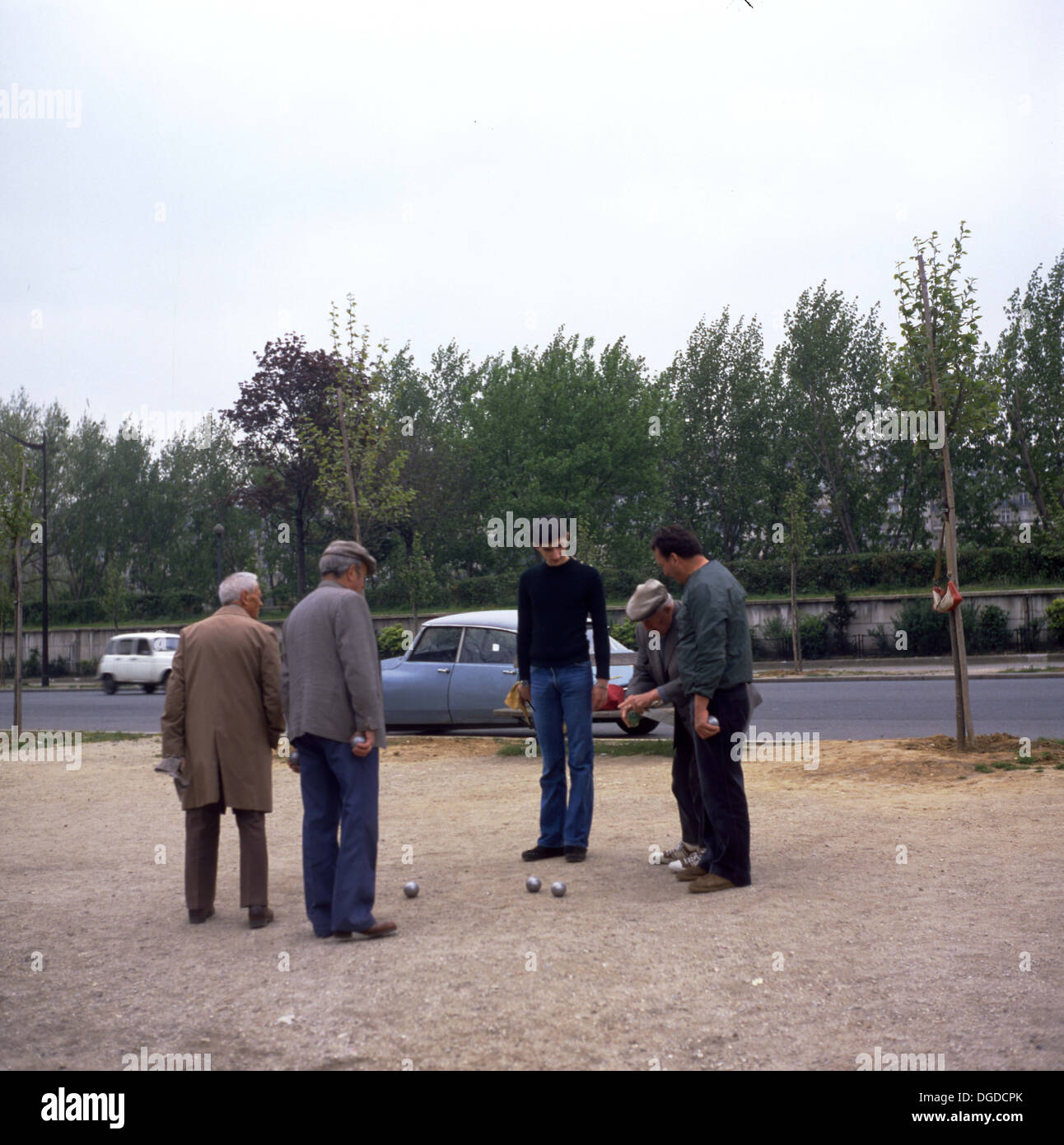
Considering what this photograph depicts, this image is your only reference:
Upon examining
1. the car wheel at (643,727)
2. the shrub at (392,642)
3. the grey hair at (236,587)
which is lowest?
the car wheel at (643,727)

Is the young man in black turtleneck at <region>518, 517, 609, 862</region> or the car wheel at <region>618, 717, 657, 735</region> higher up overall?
the young man in black turtleneck at <region>518, 517, 609, 862</region>

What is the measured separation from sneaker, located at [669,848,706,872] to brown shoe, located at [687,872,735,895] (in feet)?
1.16

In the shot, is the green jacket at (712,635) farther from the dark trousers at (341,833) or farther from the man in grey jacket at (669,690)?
the dark trousers at (341,833)

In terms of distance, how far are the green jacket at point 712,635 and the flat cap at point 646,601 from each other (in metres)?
0.52

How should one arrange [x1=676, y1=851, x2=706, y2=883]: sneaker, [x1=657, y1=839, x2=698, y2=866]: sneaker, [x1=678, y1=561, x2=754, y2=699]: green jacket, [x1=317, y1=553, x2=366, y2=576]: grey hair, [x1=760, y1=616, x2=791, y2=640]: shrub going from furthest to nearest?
[x1=760, y1=616, x2=791, y2=640]: shrub, [x1=657, y1=839, x2=698, y2=866]: sneaker, [x1=676, y1=851, x2=706, y2=883]: sneaker, [x1=678, y1=561, x2=754, y2=699]: green jacket, [x1=317, y1=553, x2=366, y2=576]: grey hair

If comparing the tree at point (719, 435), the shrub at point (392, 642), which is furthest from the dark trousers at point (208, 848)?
the tree at point (719, 435)

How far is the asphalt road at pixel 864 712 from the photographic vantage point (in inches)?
608

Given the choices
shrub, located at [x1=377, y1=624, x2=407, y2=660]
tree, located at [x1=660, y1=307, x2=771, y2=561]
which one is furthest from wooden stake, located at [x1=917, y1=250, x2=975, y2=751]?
tree, located at [x1=660, y1=307, x2=771, y2=561]

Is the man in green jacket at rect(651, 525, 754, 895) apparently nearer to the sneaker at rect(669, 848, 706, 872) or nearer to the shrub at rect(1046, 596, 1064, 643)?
the sneaker at rect(669, 848, 706, 872)

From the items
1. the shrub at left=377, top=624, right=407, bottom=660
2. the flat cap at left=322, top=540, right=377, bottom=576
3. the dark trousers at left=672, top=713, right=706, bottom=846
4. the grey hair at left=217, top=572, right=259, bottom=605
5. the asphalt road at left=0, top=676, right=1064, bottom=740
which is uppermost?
the flat cap at left=322, top=540, right=377, bottom=576

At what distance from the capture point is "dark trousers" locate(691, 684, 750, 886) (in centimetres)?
645

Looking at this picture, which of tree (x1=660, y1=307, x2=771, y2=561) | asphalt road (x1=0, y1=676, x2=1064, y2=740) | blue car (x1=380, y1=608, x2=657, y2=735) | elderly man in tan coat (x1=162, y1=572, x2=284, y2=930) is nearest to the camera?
elderly man in tan coat (x1=162, y1=572, x2=284, y2=930)
